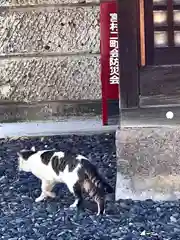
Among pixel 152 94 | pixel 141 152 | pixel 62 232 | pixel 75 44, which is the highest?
pixel 75 44

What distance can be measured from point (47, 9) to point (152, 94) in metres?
2.76

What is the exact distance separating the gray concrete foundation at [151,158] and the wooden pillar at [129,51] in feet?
0.83

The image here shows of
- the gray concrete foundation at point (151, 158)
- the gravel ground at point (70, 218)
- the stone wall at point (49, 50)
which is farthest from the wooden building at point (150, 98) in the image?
the stone wall at point (49, 50)

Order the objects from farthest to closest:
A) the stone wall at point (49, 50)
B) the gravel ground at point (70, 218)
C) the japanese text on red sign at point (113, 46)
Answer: the stone wall at point (49, 50) < the japanese text on red sign at point (113, 46) < the gravel ground at point (70, 218)

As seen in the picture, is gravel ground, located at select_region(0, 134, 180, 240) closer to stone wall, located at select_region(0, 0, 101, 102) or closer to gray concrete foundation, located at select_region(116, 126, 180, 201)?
gray concrete foundation, located at select_region(116, 126, 180, 201)

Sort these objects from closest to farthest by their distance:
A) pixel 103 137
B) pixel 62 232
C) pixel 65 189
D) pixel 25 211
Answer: pixel 62 232
pixel 25 211
pixel 65 189
pixel 103 137

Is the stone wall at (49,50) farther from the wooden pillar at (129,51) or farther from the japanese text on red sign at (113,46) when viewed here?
the wooden pillar at (129,51)

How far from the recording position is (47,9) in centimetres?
791

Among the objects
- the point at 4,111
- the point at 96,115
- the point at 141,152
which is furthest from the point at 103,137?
the point at 141,152

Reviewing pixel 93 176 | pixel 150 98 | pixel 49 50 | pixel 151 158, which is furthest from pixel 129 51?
pixel 49 50

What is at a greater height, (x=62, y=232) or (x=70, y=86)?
(x=70, y=86)

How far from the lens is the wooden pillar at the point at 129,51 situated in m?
5.40

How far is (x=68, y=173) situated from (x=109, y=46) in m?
2.15

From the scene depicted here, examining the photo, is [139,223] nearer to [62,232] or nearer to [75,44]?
[62,232]
